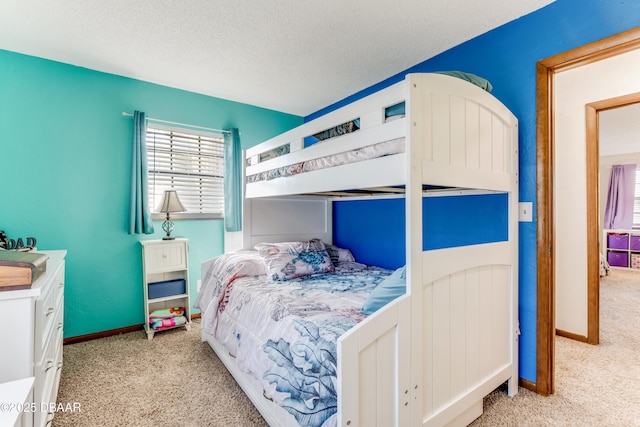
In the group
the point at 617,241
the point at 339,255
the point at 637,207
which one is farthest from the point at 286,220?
the point at 637,207

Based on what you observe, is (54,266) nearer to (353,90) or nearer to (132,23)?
(132,23)

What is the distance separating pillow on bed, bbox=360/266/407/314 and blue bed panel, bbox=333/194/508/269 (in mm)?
1028

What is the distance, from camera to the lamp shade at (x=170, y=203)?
279cm

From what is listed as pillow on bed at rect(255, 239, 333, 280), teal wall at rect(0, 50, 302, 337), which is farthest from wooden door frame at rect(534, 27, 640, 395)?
teal wall at rect(0, 50, 302, 337)

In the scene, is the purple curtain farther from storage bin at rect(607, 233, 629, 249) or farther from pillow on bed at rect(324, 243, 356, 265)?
pillow on bed at rect(324, 243, 356, 265)

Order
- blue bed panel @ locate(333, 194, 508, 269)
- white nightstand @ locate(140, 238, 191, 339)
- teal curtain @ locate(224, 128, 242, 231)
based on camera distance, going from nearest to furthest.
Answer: blue bed panel @ locate(333, 194, 508, 269) < white nightstand @ locate(140, 238, 191, 339) < teal curtain @ locate(224, 128, 242, 231)

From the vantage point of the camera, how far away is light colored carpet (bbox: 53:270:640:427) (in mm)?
1606

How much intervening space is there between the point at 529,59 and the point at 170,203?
301 cm

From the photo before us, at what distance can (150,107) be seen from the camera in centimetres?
291

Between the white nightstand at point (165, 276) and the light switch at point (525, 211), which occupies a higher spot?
the light switch at point (525, 211)

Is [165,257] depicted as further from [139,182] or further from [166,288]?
[139,182]

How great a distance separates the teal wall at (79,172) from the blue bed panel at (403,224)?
177 centimetres

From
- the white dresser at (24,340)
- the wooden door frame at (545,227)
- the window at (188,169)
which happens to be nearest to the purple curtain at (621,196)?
the wooden door frame at (545,227)

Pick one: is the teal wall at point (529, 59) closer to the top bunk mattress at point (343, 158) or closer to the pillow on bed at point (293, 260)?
the top bunk mattress at point (343, 158)
